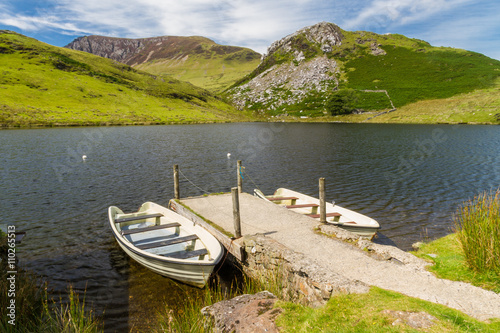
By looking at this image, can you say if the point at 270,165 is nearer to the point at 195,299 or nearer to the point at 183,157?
the point at 183,157

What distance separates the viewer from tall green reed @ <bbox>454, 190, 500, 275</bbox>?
7383 mm

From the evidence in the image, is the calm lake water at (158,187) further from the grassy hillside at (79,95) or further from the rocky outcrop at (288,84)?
the rocky outcrop at (288,84)

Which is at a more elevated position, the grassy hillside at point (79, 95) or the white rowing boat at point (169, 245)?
the grassy hillside at point (79, 95)

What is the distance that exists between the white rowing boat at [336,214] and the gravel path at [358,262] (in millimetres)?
1932

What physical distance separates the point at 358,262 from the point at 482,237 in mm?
3659

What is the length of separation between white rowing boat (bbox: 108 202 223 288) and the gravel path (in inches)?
70.4

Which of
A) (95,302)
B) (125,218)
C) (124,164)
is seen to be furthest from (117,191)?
(95,302)

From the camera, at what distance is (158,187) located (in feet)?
89.0

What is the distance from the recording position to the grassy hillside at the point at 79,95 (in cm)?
10412

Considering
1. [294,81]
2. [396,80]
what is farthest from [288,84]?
[396,80]

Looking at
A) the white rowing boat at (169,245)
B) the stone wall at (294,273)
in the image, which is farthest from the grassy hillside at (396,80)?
the stone wall at (294,273)

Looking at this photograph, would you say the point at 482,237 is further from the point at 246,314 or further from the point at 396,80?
the point at 396,80

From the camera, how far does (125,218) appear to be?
54.0ft

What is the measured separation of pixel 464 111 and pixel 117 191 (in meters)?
116
